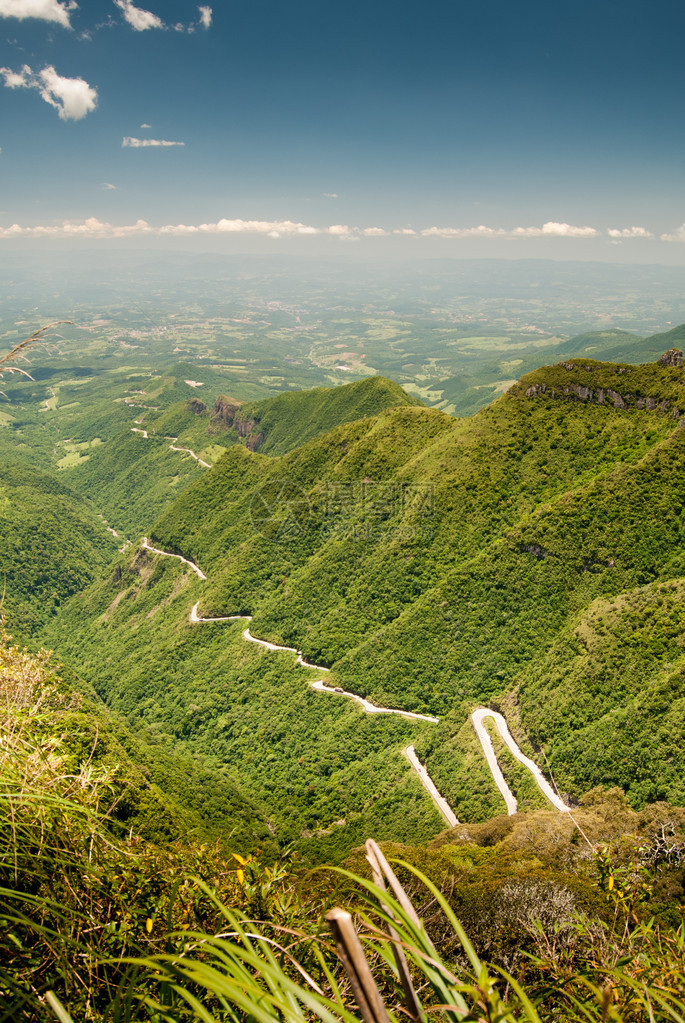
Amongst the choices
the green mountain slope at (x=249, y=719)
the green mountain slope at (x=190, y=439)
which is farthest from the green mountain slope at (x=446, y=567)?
the green mountain slope at (x=190, y=439)

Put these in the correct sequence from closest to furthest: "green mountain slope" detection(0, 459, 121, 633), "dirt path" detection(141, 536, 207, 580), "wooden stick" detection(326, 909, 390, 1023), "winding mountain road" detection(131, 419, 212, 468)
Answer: "wooden stick" detection(326, 909, 390, 1023) < "dirt path" detection(141, 536, 207, 580) < "green mountain slope" detection(0, 459, 121, 633) < "winding mountain road" detection(131, 419, 212, 468)

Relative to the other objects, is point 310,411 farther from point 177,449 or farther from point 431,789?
point 431,789

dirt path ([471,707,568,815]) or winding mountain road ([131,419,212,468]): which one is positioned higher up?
winding mountain road ([131,419,212,468])

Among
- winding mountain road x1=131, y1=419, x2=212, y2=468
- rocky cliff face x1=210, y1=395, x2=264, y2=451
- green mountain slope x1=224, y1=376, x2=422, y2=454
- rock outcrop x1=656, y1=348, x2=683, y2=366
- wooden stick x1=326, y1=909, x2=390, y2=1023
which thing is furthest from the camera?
rocky cliff face x1=210, y1=395, x2=264, y2=451

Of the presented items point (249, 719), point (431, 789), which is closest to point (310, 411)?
point (249, 719)

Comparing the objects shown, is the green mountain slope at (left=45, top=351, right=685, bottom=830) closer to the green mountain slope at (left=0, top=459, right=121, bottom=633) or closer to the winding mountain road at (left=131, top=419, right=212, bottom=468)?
the green mountain slope at (left=0, top=459, right=121, bottom=633)

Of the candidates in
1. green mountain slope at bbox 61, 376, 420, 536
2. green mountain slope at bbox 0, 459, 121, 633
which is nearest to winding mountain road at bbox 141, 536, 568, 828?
green mountain slope at bbox 0, 459, 121, 633

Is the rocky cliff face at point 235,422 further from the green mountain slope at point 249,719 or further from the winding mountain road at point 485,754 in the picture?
the winding mountain road at point 485,754

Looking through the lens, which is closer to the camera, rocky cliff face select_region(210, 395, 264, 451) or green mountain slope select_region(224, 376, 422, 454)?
green mountain slope select_region(224, 376, 422, 454)

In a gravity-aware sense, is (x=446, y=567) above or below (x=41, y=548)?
above
